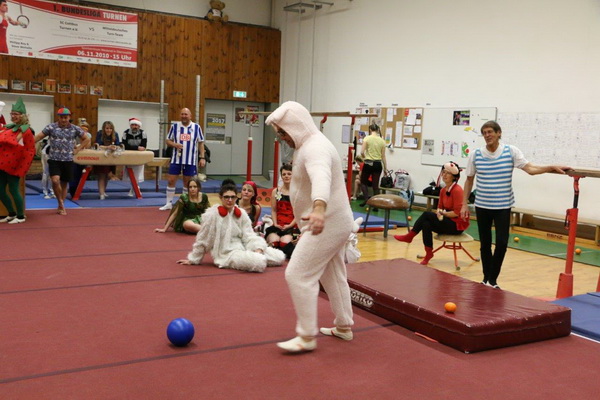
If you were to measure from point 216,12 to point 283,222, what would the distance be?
Answer: 10366 mm

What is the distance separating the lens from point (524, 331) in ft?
13.9

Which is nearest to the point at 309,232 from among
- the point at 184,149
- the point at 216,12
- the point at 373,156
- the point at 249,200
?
the point at 249,200

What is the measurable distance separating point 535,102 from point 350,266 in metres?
6.26

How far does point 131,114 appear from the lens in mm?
15375

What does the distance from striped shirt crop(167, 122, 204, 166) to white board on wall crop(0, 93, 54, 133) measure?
5.68 m

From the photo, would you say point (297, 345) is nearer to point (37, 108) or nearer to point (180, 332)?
point (180, 332)

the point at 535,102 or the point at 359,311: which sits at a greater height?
the point at 535,102

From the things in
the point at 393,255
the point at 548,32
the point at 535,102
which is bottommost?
the point at 393,255

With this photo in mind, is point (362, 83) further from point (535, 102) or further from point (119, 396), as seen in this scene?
point (119, 396)

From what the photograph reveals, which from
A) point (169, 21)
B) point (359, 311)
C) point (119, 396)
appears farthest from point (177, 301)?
point (169, 21)

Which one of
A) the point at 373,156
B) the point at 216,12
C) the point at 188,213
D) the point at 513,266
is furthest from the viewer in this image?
the point at 216,12

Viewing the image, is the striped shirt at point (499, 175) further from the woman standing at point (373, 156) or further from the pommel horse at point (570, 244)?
the woman standing at point (373, 156)

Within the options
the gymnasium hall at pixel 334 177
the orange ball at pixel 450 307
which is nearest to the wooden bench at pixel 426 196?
the gymnasium hall at pixel 334 177

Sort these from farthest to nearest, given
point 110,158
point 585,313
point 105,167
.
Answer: point 105,167 < point 110,158 < point 585,313
